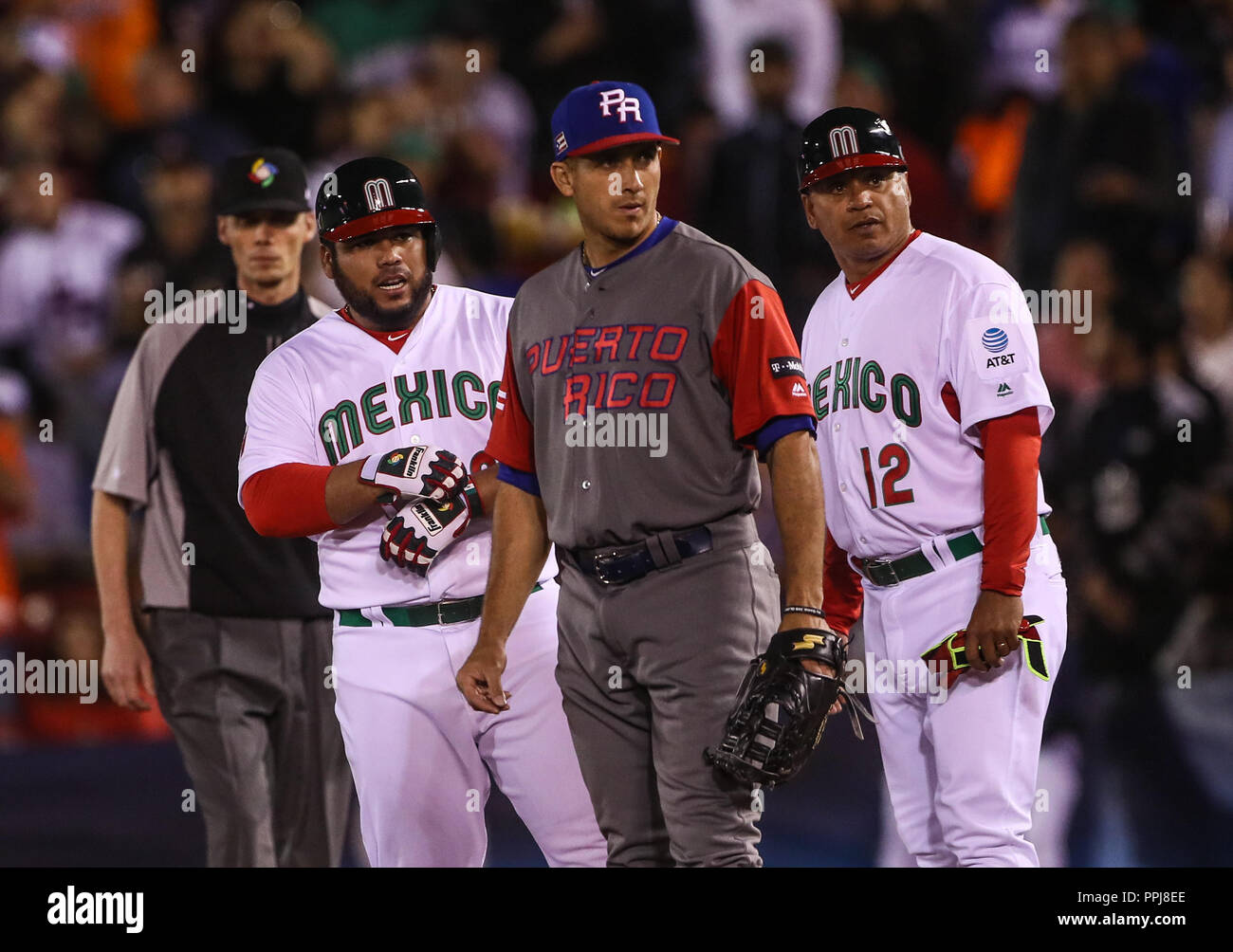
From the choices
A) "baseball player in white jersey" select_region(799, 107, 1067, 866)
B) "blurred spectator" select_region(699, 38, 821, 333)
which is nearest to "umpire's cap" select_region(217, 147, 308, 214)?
"baseball player in white jersey" select_region(799, 107, 1067, 866)

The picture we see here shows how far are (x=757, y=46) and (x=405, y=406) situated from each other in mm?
3067

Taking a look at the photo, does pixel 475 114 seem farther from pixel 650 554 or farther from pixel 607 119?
pixel 650 554

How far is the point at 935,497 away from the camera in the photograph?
3.18 meters

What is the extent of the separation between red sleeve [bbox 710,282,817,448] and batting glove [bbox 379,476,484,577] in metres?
0.71

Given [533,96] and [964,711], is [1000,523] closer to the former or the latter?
[964,711]

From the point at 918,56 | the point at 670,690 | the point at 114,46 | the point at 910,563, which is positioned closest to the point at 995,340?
the point at 910,563

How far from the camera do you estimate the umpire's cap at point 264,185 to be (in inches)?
155

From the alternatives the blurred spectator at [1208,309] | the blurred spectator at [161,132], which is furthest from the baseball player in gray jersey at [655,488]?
the blurred spectator at [161,132]

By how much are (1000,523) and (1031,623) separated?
0.23 metres

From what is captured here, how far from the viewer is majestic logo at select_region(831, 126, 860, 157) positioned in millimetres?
3256

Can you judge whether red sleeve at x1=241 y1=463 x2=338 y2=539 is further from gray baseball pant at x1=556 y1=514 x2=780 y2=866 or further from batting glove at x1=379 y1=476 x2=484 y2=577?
gray baseball pant at x1=556 y1=514 x2=780 y2=866

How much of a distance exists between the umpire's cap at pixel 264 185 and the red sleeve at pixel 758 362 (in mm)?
1546

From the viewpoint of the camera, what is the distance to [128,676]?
389 cm

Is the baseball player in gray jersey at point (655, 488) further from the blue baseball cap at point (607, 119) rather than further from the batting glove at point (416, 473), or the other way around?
the batting glove at point (416, 473)
